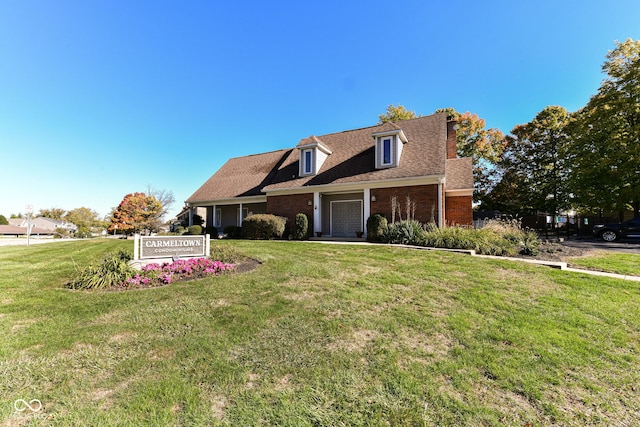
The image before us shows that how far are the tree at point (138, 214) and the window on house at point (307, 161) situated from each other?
19.6m

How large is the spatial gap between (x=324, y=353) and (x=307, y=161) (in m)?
15.2

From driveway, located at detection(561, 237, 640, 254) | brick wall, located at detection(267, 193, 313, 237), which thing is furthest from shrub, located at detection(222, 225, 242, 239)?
driveway, located at detection(561, 237, 640, 254)

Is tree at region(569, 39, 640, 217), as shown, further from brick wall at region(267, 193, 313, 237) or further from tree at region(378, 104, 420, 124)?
brick wall at region(267, 193, 313, 237)

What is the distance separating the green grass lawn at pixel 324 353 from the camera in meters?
2.32

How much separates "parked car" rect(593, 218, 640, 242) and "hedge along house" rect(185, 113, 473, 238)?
31.3ft

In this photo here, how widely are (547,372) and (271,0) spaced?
13717 mm

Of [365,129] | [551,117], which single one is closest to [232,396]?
[365,129]

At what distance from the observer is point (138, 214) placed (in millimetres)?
27656

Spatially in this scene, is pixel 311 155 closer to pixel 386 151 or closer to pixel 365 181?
pixel 365 181

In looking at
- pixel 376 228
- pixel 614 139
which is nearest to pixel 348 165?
pixel 376 228

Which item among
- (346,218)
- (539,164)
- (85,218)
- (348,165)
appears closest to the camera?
(348,165)

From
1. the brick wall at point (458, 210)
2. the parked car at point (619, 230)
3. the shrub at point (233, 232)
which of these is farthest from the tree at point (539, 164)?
the shrub at point (233, 232)

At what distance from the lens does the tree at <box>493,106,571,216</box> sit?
2533cm

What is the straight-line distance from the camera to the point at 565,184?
24609 millimetres
